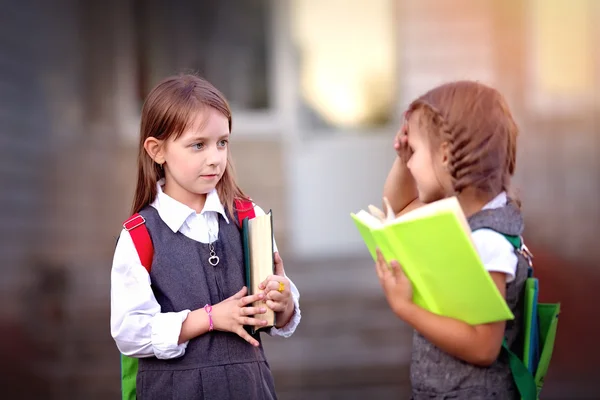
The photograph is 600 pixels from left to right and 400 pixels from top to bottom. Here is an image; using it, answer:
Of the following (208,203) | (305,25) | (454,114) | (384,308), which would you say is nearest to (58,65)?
(305,25)

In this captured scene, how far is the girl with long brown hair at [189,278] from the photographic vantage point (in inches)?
83.6

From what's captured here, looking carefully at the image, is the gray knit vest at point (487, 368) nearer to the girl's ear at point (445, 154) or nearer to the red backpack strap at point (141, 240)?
the girl's ear at point (445, 154)

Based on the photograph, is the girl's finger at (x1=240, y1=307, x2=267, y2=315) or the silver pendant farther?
the silver pendant

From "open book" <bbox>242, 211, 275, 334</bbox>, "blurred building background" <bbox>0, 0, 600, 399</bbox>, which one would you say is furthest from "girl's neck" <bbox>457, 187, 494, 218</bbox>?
"blurred building background" <bbox>0, 0, 600, 399</bbox>

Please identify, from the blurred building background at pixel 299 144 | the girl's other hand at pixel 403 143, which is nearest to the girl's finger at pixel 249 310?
the girl's other hand at pixel 403 143

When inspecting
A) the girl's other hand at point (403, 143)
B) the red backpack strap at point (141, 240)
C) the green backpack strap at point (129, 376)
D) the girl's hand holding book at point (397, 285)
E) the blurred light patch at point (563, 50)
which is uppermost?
the blurred light patch at point (563, 50)

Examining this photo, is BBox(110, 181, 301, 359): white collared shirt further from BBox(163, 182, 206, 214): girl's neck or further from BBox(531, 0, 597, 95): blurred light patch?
BBox(531, 0, 597, 95): blurred light patch

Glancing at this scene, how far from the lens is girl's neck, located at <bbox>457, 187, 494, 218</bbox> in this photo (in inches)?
78.0

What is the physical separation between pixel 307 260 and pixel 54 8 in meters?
2.85

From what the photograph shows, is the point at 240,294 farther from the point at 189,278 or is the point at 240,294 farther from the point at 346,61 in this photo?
the point at 346,61

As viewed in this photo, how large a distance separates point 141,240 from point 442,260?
0.79 meters

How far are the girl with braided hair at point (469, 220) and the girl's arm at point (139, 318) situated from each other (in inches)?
21.0

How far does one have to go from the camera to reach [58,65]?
6891mm

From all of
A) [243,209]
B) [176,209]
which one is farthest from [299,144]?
[176,209]
